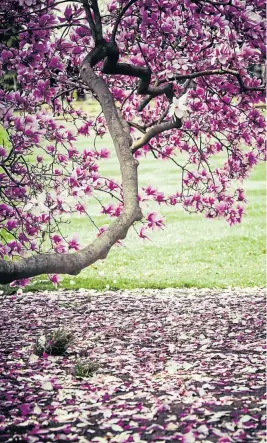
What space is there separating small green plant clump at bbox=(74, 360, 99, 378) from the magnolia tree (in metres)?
1.09

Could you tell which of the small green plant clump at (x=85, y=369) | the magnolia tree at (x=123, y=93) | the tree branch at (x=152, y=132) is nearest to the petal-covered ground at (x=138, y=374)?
the small green plant clump at (x=85, y=369)

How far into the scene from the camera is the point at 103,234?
434 cm

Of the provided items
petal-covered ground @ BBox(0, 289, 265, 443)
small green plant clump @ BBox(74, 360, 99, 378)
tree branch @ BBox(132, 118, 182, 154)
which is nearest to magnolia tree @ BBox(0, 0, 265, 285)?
tree branch @ BBox(132, 118, 182, 154)

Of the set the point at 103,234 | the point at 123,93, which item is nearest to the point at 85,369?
the point at 103,234

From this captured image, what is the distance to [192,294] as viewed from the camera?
8.88 metres

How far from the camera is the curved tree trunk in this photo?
371 cm

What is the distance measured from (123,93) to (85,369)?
3.13m

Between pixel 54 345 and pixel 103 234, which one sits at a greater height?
pixel 103 234

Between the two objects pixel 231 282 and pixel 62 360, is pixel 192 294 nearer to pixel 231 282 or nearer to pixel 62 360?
pixel 231 282

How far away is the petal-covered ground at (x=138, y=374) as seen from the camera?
400 centimetres

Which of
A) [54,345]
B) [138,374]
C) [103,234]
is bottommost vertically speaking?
[138,374]

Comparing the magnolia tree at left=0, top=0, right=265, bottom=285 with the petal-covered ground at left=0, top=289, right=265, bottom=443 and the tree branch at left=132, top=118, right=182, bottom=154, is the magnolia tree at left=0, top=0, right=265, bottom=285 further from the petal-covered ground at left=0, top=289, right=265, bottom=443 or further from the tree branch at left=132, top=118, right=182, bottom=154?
the petal-covered ground at left=0, top=289, right=265, bottom=443

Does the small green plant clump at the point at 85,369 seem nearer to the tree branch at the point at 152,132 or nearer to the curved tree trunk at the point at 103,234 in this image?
the curved tree trunk at the point at 103,234

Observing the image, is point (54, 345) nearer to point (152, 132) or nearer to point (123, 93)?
point (152, 132)
